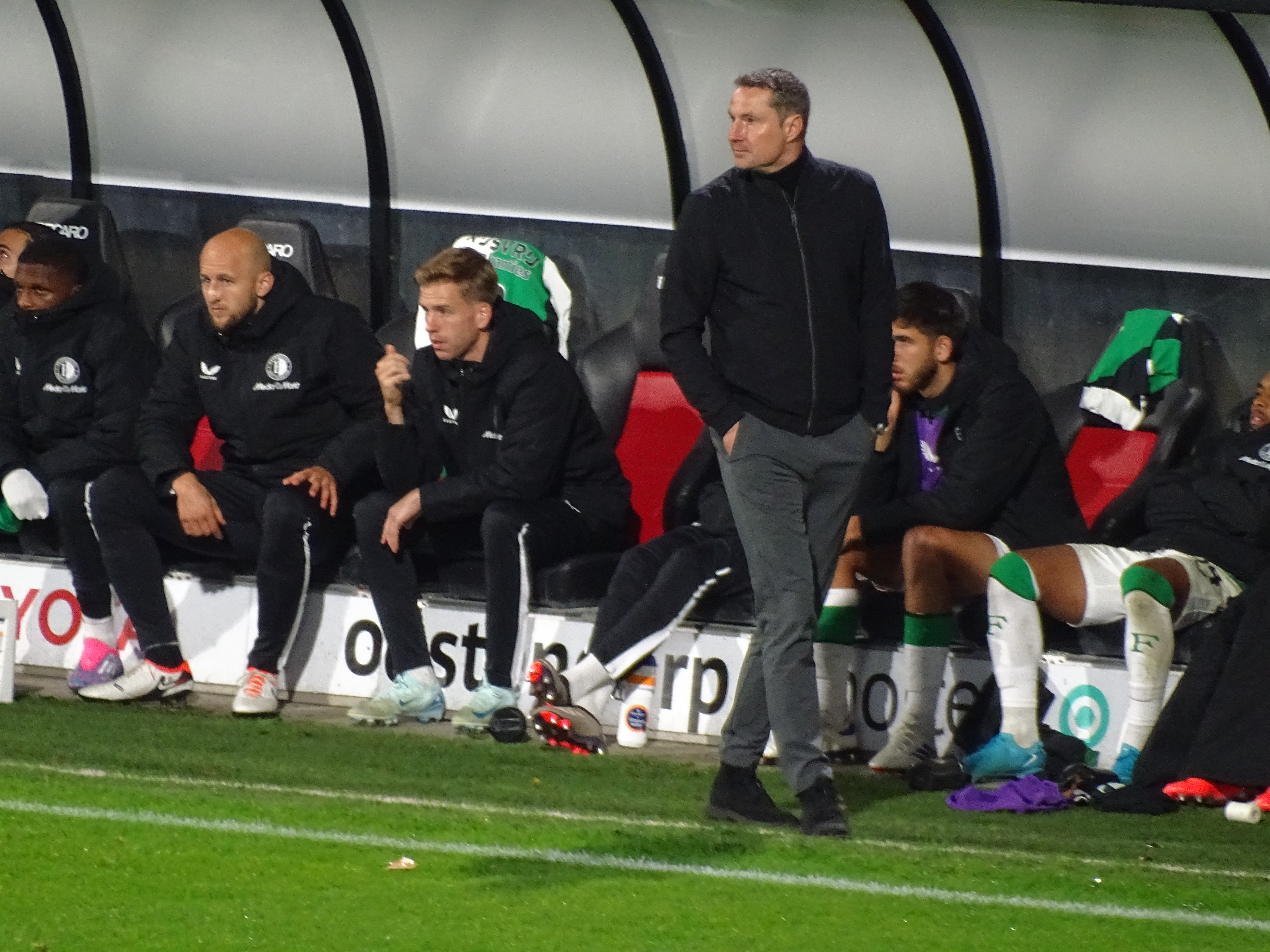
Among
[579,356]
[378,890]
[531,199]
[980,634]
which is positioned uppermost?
[531,199]

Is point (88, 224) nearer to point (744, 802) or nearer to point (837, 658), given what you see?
point (837, 658)

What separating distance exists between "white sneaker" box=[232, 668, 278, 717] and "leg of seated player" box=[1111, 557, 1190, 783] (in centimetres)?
272

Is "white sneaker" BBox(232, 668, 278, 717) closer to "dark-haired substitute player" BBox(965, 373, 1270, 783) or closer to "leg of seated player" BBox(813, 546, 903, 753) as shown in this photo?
"leg of seated player" BBox(813, 546, 903, 753)

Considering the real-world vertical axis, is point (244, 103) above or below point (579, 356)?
above

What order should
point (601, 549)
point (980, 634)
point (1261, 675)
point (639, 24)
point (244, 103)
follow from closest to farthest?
point (1261, 675) → point (980, 634) → point (601, 549) → point (639, 24) → point (244, 103)

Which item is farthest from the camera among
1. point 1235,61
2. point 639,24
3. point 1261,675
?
point 639,24

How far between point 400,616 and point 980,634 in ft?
6.20

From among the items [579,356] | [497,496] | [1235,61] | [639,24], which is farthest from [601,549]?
[1235,61]

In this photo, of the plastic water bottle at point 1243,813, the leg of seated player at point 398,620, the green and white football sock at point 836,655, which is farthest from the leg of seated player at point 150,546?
the plastic water bottle at point 1243,813

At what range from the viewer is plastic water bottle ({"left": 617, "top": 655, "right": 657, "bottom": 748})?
654 cm

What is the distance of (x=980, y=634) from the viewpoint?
21.4 ft

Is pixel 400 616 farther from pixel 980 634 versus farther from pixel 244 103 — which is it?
pixel 244 103

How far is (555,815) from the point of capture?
531 cm

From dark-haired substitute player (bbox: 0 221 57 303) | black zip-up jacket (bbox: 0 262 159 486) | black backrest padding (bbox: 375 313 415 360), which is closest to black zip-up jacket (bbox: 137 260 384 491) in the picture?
black zip-up jacket (bbox: 0 262 159 486)
